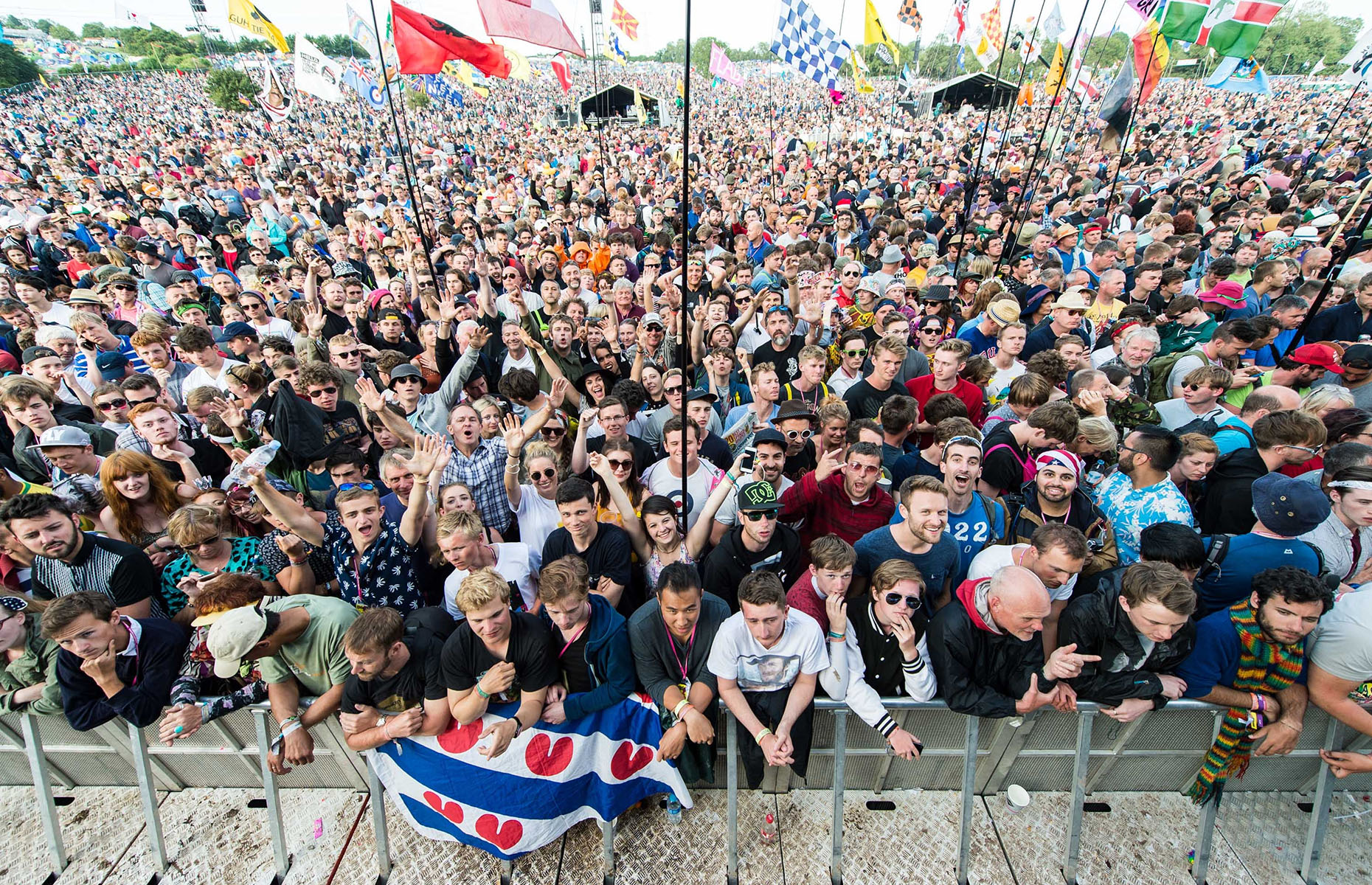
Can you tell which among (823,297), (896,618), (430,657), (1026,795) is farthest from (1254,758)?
(823,297)

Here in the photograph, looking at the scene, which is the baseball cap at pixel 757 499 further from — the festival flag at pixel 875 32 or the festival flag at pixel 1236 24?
the festival flag at pixel 875 32

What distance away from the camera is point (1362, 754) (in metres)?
2.92

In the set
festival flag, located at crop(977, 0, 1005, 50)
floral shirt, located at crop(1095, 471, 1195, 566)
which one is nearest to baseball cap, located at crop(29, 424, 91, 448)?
floral shirt, located at crop(1095, 471, 1195, 566)

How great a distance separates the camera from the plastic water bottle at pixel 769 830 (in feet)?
10.8

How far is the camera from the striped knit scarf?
8.98ft

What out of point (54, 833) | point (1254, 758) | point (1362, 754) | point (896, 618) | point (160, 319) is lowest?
point (54, 833)

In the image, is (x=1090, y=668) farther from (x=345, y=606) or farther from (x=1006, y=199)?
(x=1006, y=199)

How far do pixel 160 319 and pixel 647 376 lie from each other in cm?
501

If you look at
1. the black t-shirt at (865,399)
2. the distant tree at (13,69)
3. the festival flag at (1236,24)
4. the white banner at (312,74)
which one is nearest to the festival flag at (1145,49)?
the festival flag at (1236,24)

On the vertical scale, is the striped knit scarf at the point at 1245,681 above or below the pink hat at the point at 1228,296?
below

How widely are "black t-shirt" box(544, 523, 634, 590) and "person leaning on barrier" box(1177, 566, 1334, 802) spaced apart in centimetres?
290

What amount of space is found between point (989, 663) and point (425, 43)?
8614 mm

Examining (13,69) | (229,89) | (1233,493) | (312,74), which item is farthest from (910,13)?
(13,69)

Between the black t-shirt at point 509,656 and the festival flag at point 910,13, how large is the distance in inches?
1120
